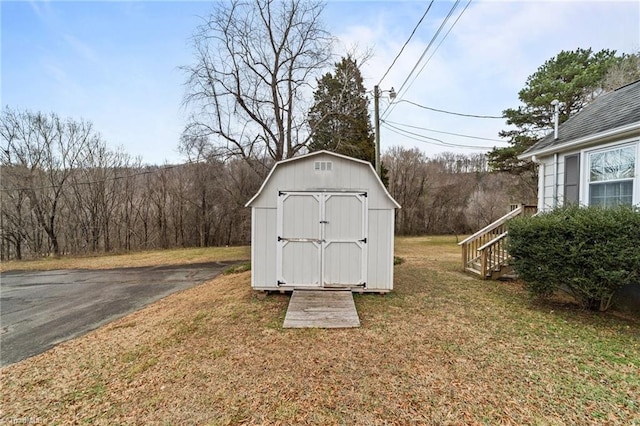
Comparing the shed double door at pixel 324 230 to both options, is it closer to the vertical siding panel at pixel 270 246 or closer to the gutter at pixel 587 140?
the vertical siding panel at pixel 270 246

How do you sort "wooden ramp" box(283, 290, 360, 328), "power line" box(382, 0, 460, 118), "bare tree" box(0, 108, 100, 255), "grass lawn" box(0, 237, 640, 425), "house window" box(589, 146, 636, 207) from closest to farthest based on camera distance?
"grass lawn" box(0, 237, 640, 425) < "wooden ramp" box(283, 290, 360, 328) < "house window" box(589, 146, 636, 207) < "power line" box(382, 0, 460, 118) < "bare tree" box(0, 108, 100, 255)

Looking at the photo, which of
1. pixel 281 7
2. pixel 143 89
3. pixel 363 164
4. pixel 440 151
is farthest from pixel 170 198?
pixel 440 151

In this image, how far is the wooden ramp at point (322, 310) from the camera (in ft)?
12.7

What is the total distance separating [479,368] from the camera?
2.76 metres

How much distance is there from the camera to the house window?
432 cm

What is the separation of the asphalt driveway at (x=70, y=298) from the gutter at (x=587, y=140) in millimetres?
9440

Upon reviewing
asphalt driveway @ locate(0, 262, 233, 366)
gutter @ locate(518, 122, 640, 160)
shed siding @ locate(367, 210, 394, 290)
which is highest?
gutter @ locate(518, 122, 640, 160)

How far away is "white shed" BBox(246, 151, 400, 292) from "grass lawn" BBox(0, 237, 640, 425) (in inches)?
35.0

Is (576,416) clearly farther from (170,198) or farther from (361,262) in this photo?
(170,198)

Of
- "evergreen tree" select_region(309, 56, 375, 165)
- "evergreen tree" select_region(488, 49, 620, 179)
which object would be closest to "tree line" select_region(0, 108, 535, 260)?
"evergreen tree" select_region(309, 56, 375, 165)

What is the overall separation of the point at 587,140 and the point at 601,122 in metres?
0.69

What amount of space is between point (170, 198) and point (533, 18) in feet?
65.3

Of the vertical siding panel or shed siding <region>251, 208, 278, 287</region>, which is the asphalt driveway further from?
the vertical siding panel

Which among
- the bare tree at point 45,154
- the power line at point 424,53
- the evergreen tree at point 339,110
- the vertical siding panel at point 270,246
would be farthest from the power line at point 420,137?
the bare tree at point 45,154
